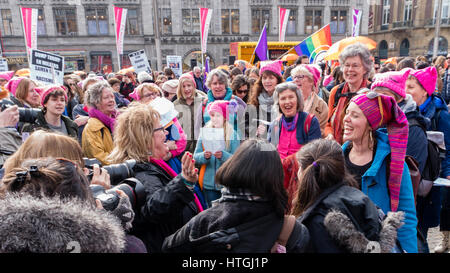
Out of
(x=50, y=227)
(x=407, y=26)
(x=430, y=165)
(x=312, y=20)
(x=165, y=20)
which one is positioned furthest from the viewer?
(x=407, y=26)

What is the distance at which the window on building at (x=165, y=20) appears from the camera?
91.8ft

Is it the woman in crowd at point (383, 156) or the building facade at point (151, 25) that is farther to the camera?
the building facade at point (151, 25)

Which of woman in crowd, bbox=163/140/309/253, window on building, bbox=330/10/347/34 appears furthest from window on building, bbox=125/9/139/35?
woman in crowd, bbox=163/140/309/253

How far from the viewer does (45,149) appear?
1.72 meters

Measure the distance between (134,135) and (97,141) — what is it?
43.8 inches

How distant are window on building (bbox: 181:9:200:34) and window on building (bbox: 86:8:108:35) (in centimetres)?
704

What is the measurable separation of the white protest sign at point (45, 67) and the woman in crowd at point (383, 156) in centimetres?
518

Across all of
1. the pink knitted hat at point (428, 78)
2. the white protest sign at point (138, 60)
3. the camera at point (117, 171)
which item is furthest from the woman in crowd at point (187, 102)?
the white protest sign at point (138, 60)

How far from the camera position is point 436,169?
2596mm

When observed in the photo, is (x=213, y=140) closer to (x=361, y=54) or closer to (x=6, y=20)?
(x=361, y=54)

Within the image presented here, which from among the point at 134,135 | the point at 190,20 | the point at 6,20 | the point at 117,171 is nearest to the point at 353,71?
the point at 134,135

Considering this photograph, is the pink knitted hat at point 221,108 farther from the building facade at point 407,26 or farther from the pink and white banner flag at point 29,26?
the building facade at point 407,26
